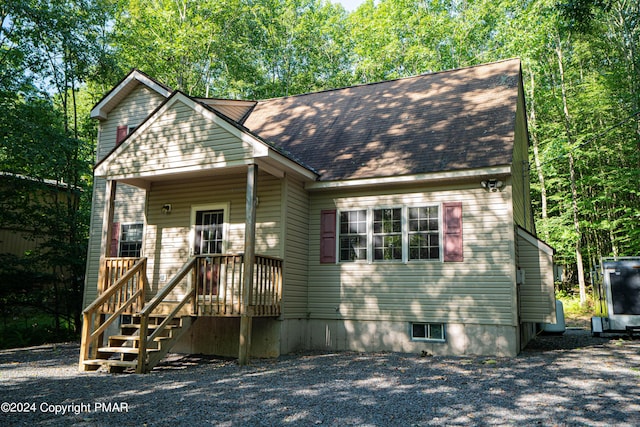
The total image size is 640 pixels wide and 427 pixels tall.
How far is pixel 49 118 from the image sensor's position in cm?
1516

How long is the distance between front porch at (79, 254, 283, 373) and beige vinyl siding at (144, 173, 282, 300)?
3.17 feet

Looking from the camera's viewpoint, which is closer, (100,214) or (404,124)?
(404,124)

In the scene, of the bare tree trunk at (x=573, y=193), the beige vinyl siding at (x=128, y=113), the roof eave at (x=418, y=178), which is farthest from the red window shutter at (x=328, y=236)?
the bare tree trunk at (x=573, y=193)

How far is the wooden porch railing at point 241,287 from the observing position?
8.84 meters

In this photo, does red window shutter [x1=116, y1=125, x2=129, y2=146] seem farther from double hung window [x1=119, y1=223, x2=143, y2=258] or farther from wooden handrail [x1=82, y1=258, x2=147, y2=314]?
wooden handrail [x1=82, y1=258, x2=147, y2=314]

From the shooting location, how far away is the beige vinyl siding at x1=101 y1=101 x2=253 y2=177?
9.31 meters

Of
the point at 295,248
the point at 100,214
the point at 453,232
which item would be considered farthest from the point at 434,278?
the point at 100,214

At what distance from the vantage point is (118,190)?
13.2 m

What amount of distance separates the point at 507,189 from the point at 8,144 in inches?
516

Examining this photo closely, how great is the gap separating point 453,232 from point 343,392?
4.61 metres

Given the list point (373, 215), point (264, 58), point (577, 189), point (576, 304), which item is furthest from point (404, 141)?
point (264, 58)

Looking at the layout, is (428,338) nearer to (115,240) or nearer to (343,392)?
(343,392)

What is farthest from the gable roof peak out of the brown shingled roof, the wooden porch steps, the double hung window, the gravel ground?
the gravel ground

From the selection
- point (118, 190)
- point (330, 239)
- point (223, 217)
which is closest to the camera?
point (330, 239)
